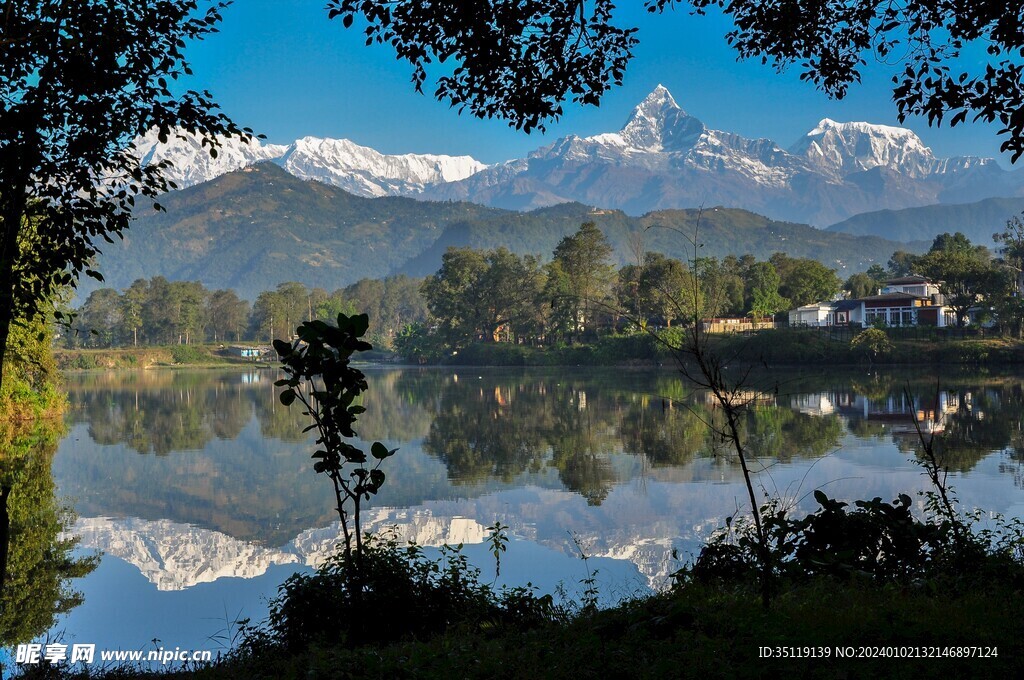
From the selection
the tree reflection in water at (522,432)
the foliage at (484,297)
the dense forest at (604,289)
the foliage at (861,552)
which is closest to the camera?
the foliage at (861,552)

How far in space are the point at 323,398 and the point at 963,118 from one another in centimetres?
559

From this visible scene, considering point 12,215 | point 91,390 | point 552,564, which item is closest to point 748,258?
point 91,390

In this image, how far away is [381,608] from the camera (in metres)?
7.55

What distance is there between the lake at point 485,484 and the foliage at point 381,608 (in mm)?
2593

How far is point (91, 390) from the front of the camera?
58.9m

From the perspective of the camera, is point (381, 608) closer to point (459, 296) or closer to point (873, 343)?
point (873, 343)

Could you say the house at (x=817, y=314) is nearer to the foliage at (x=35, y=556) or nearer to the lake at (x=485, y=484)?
the lake at (x=485, y=484)

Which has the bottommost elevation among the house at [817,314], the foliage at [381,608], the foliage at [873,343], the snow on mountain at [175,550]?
the snow on mountain at [175,550]

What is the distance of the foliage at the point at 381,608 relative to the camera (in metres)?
7.44

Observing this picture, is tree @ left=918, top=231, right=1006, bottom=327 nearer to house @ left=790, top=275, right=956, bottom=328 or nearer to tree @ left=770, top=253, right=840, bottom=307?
house @ left=790, top=275, right=956, bottom=328

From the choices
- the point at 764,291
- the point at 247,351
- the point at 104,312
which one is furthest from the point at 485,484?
the point at 104,312

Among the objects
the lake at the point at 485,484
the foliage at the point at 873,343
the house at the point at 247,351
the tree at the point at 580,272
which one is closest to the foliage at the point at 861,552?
the lake at the point at 485,484

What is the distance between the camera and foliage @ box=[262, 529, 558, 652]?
744 centimetres

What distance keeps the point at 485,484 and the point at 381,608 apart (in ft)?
41.5
